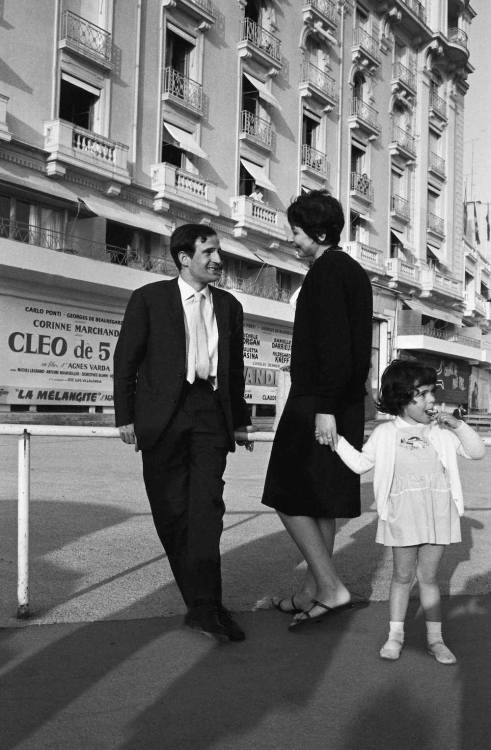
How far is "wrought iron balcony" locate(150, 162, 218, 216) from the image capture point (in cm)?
2120

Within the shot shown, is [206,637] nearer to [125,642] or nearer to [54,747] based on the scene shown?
[125,642]

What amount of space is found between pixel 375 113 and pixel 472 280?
15.6 metres

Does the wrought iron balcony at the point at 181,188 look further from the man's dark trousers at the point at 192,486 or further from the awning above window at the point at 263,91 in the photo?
the man's dark trousers at the point at 192,486

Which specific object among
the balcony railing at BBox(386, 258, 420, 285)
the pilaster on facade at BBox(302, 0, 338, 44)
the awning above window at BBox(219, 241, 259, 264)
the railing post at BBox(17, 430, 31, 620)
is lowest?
the railing post at BBox(17, 430, 31, 620)

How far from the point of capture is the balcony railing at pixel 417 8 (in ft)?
112

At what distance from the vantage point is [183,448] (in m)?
3.42

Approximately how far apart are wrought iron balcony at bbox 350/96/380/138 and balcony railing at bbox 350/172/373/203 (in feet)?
5.92

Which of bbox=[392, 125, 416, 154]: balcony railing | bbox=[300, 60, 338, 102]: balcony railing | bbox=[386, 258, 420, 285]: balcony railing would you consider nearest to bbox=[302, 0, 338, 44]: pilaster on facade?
bbox=[300, 60, 338, 102]: balcony railing

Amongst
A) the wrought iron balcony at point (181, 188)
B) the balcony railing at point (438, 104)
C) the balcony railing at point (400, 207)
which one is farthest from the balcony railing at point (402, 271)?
the wrought iron balcony at point (181, 188)

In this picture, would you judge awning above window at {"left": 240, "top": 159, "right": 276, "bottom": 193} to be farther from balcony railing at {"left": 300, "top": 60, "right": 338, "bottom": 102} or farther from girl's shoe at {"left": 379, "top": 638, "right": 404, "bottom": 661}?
girl's shoe at {"left": 379, "top": 638, "right": 404, "bottom": 661}

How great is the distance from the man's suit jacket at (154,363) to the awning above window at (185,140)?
19328 mm

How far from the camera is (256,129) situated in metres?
25.2

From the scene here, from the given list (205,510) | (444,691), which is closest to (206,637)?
(205,510)

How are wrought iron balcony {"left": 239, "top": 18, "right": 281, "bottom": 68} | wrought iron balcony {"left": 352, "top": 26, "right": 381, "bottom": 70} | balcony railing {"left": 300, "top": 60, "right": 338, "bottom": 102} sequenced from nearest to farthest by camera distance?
wrought iron balcony {"left": 239, "top": 18, "right": 281, "bottom": 68}
balcony railing {"left": 300, "top": 60, "right": 338, "bottom": 102}
wrought iron balcony {"left": 352, "top": 26, "right": 381, "bottom": 70}
